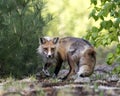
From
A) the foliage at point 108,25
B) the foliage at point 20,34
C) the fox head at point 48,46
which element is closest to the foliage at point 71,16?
the foliage at point 20,34

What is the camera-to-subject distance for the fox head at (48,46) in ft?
33.7

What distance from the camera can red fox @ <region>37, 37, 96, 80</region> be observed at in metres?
9.80

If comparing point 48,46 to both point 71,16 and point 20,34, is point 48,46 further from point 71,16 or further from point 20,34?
point 71,16

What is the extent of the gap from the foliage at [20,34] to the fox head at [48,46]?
0.83 m

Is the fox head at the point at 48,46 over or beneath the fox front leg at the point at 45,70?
over

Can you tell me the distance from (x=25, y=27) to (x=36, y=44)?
1.66 ft

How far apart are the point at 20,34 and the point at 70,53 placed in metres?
1.68

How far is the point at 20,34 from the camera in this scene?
11.2 m

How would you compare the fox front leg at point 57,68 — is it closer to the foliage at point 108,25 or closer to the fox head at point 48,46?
the fox head at point 48,46

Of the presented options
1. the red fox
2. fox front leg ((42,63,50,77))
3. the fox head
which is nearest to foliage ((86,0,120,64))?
the red fox

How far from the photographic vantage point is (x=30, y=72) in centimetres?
1165

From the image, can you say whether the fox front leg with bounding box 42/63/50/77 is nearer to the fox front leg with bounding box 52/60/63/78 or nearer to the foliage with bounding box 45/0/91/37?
the fox front leg with bounding box 52/60/63/78

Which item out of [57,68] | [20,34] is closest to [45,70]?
[57,68]

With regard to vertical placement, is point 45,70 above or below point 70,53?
below
